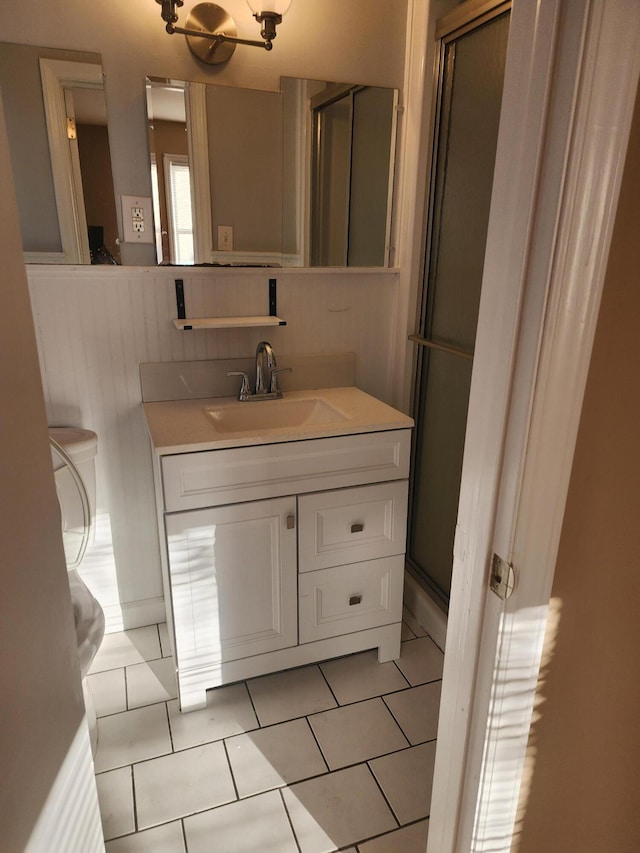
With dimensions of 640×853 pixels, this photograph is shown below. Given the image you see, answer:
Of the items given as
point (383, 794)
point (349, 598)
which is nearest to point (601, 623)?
point (383, 794)

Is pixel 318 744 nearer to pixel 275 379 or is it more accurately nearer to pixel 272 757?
→ pixel 272 757

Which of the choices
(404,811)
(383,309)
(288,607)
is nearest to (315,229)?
(383,309)

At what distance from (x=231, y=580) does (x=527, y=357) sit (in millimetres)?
1221

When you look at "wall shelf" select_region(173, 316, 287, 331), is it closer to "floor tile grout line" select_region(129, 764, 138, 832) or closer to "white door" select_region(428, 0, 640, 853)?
"white door" select_region(428, 0, 640, 853)

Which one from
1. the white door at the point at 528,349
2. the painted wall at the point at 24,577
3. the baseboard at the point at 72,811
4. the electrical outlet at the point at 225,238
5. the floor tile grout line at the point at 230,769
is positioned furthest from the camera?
the electrical outlet at the point at 225,238

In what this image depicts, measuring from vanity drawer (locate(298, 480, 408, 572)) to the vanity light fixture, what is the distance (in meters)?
1.35

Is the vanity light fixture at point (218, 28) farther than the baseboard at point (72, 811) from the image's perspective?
Yes

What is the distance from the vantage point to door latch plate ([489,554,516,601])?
80 cm

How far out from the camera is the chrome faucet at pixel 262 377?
1.92m

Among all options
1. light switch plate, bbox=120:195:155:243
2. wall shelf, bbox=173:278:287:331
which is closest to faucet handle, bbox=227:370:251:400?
wall shelf, bbox=173:278:287:331

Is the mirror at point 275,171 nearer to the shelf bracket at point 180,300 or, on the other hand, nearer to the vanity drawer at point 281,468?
the shelf bracket at point 180,300

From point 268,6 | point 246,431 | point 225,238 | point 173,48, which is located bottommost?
point 246,431

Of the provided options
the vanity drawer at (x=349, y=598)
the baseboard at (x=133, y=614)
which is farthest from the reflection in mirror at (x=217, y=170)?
the baseboard at (x=133, y=614)

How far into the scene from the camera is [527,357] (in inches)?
27.8
